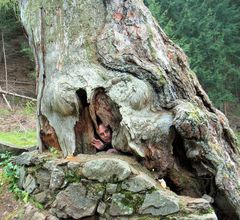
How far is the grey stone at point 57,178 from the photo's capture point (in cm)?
383

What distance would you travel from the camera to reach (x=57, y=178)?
151 inches

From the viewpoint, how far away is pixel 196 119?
12.5 ft

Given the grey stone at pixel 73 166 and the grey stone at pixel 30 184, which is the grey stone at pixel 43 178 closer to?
the grey stone at pixel 30 184

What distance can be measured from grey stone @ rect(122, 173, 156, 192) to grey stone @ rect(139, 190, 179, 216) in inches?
3.1

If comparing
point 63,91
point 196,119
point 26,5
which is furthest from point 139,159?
point 26,5

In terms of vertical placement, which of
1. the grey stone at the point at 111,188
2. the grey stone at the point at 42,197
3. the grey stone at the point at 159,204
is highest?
the grey stone at the point at 159,204

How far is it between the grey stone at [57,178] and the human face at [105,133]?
21.6 inches

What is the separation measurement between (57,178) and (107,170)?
50 cm

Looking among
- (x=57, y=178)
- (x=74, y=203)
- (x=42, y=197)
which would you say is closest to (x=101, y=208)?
(x=74, y=203)

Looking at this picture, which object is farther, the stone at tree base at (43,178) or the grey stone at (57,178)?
the stone at tree base at (43,178)

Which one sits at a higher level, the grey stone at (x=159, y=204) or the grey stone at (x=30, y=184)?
the grey stone at (x=159, y=204)

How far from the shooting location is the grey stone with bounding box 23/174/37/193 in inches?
161

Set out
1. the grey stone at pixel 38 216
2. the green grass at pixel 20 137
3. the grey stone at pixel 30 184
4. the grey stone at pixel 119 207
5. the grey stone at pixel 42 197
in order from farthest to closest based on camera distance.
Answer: the green grass at pixel 20 137, the grey stone at pixel 30 184, the grey stone at pixel 42 197, the grey stone at pixel 38 216, the grey stone at pixel 119 207

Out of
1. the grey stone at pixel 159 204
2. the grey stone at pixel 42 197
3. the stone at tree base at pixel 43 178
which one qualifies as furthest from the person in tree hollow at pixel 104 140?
the grey stone at pixel 159 204
